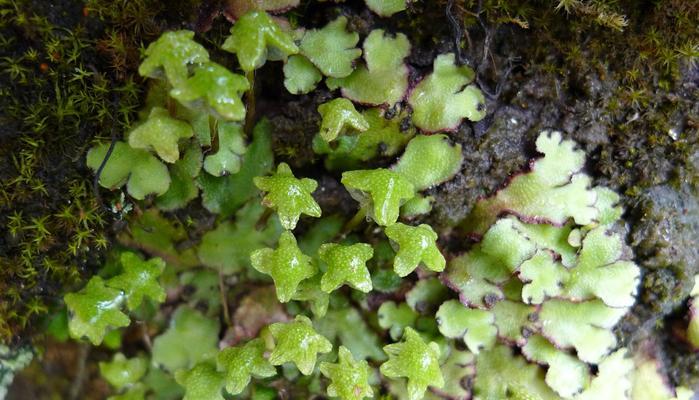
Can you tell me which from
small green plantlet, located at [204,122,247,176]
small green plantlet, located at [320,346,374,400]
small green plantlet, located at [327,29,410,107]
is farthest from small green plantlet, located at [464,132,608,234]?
small green plantlet, located at [204,122,247,176]

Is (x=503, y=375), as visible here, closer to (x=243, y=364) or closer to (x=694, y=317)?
(x=694, y=317)

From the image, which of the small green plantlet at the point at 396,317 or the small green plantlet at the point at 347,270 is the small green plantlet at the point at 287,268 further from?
the small green plantlet at the point at 396,317

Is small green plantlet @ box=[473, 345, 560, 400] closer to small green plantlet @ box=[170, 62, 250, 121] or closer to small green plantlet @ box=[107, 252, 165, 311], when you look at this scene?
small green plantlet @ box=[107, 252, 165, 311]

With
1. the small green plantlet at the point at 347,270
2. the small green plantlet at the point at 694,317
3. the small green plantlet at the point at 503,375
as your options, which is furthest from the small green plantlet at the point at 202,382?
the small green plantlet at the point at 694,317

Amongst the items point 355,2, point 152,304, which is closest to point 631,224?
point 355,2

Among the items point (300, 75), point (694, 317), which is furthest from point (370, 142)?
point (694, 317)

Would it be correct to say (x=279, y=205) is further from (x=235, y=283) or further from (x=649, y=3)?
(x=649, y=3)
